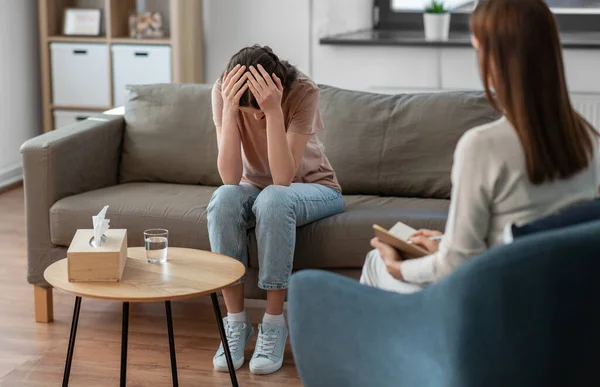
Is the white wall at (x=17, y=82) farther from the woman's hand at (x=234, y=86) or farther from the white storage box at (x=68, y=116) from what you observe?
the woman's hand at (x=234, y=86)

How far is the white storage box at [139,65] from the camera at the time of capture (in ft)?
16.3

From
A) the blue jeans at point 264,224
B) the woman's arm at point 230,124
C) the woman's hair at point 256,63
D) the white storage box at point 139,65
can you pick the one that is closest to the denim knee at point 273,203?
the blue jeans at point 264,224

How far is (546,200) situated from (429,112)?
1519 mm

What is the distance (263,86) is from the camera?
8.82 feet

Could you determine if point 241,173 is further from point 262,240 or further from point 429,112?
point 429,112

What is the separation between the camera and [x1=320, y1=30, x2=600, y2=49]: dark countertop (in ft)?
14.6

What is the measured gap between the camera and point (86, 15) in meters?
5.17

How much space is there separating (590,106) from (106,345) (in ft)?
8.58

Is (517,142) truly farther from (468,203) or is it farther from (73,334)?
Result: (73,334)

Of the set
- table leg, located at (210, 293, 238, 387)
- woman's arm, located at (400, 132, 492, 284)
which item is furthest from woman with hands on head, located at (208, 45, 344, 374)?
woman's arm, located at (400, 132, 492, 284)

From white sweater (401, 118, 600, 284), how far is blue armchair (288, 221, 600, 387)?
0.49ft

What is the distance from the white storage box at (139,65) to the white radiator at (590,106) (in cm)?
203

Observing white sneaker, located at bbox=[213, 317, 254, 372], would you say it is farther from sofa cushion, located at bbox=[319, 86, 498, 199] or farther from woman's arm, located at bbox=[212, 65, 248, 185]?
sofa cushion, located at bbox=[319, 86, 498, 199]

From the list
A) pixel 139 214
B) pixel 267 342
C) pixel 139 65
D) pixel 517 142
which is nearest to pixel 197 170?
pixel 139 214
